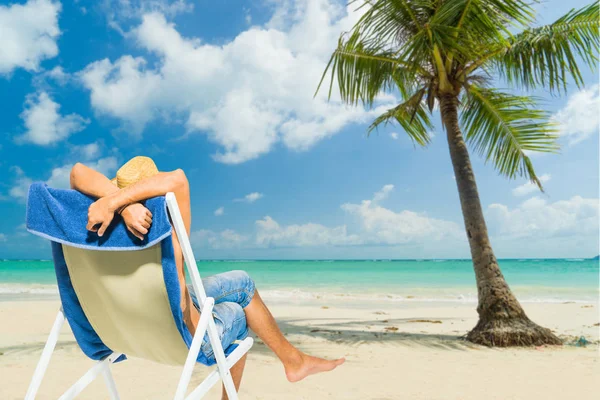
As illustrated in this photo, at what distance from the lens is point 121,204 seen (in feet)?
5.05

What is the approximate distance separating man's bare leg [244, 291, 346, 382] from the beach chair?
29cm

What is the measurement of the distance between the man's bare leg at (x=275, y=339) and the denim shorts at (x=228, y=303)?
0.04 m

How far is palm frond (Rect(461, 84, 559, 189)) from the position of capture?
6.06 meters

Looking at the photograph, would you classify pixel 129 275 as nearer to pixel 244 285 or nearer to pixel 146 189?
pixel 146 189

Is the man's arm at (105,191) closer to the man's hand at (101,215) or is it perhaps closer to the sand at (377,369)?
the man's hand at (101,215)

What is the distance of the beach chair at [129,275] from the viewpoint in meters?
1.56

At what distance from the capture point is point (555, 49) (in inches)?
213

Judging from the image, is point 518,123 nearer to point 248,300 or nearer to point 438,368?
point 438,368

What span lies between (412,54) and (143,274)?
437cm

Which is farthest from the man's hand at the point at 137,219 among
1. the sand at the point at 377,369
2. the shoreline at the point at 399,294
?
the shoreline at the point at 399,294

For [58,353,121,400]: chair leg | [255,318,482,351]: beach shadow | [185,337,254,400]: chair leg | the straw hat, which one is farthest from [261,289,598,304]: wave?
the straw hat

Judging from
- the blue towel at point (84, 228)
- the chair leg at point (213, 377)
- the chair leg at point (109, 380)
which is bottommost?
the chair leg at point (109, 380)

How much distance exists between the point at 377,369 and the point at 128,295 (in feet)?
10.1

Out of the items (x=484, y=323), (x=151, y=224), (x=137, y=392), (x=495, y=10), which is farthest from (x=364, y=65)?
(x=151, y=224)
